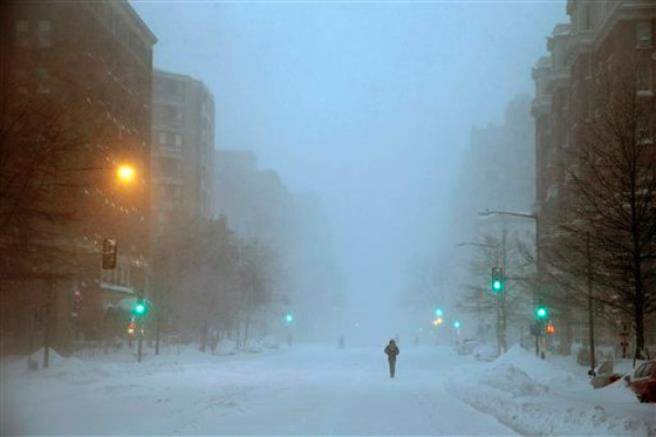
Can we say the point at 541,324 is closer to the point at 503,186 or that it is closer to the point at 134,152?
the point at 134,152

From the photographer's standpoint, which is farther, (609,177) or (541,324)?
(541,324)

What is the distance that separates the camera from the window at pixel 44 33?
5953cm

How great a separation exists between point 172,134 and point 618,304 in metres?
90.2

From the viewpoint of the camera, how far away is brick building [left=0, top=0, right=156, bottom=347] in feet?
139

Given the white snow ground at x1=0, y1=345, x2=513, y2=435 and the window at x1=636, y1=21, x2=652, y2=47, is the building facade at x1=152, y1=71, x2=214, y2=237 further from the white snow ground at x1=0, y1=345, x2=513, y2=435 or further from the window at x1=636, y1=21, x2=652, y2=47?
the white snow ground at x1=0, y1=345, x2=513, y2=435

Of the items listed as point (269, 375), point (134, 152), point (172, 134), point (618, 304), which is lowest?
point (269, 375)

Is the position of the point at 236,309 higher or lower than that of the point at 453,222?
lower

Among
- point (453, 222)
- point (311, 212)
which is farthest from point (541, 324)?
point (311, 212)

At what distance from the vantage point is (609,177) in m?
28.9

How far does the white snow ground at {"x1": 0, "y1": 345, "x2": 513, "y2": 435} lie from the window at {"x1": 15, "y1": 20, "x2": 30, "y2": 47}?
28.1m

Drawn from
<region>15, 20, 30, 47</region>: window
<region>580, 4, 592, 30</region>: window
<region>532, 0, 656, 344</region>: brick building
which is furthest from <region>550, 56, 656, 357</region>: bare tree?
<region>580, 4, 592, 30</region>: window

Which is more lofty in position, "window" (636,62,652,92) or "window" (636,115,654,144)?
"window" (636,62,652,92)

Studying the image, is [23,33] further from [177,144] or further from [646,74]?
[177,144]

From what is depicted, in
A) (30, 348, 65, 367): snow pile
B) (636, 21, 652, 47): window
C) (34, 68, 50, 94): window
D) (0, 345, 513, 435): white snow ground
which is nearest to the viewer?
(0, 345, 513, 435): white snow ground
